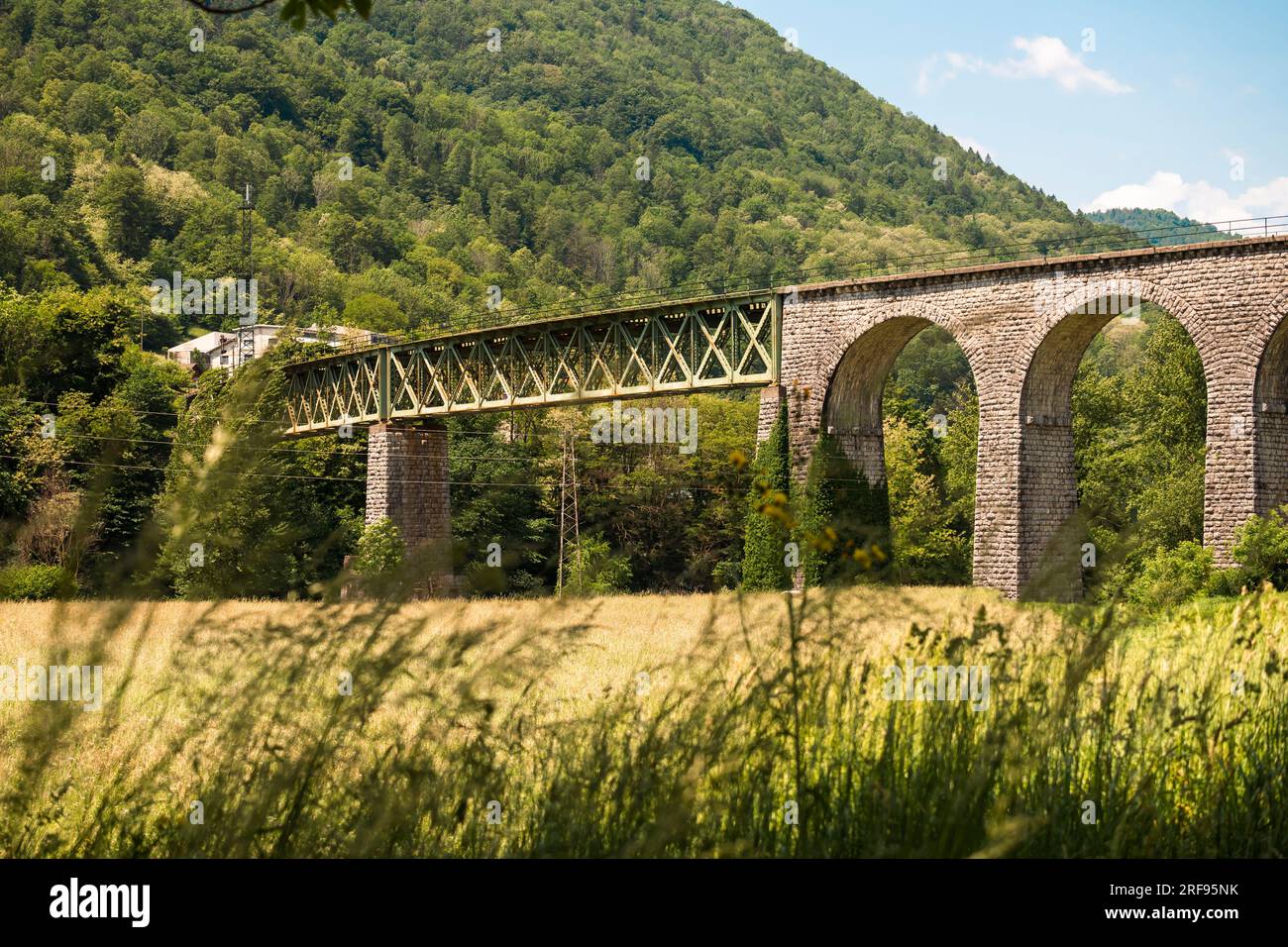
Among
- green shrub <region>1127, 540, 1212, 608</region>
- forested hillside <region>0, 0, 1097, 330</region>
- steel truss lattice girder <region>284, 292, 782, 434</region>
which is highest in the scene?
forested hillside <region>0, 0, 1097, 330</region>

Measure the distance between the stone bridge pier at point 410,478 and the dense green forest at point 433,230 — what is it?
1.39 m

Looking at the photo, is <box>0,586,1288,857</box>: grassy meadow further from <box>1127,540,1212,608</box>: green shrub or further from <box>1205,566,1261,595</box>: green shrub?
<box>1205,566,1261,595</box>: green shrub

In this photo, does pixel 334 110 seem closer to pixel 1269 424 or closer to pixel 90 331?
pixel 90 331

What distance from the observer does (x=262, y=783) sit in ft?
14.9

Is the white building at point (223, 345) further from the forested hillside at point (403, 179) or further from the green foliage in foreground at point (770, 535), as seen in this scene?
the green foliage in foreground at point (770, 535)

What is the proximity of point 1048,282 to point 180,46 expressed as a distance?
144156 millimetres

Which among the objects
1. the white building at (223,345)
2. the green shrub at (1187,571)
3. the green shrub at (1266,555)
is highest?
the white building at (223,345)

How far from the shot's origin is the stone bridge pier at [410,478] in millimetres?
54281

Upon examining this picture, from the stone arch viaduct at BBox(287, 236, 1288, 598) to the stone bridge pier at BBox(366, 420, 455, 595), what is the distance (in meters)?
0.08

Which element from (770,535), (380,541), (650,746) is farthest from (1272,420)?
(650,746)

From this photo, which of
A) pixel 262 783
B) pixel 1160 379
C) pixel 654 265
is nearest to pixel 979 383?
pixel 1160 379

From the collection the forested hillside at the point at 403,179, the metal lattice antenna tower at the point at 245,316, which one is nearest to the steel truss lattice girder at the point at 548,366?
the metal lattice antenna tower at the point at 245,316

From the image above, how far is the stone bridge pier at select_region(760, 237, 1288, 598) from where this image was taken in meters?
35.0

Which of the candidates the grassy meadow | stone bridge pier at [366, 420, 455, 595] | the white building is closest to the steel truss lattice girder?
stone bridge pier at [366, 420, 455, 595]
